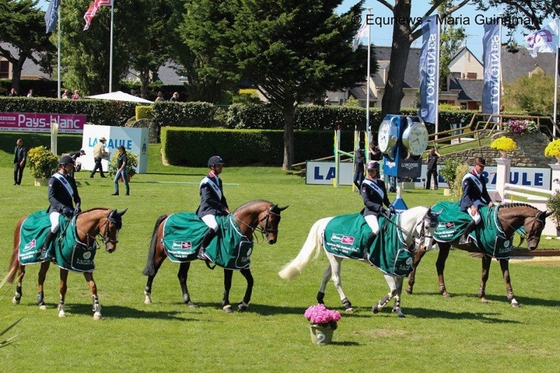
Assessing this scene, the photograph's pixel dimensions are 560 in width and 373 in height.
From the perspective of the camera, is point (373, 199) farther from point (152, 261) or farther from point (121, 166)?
point (121, 166)

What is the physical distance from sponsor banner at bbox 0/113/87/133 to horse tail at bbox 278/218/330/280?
37576 mm

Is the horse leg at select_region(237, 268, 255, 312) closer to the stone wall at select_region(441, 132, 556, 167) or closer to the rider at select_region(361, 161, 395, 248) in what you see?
the rider at select_region(361, 161, 395, 248)

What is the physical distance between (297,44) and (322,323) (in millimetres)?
32928

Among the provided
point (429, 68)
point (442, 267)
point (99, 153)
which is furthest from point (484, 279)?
point (429, 68)

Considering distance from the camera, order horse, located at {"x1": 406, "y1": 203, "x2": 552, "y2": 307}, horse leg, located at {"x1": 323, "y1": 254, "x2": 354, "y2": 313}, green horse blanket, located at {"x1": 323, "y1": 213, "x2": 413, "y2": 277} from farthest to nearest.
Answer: horse, located at {"x1": 406, "y1": 203, "x2": 552, "y2": 307}
horse leg, located at {"x1": 323, "y1": 254, "x2": 354, "y2": 313}
green horse blanket, located at {"x1": 323, "y1": 213, "x2": 413, "y2": 277}

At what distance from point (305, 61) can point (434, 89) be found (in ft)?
20.4

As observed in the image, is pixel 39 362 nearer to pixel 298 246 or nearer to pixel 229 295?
pixel 229 295

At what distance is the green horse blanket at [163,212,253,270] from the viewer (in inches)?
552

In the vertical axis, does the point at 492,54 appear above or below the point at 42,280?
above

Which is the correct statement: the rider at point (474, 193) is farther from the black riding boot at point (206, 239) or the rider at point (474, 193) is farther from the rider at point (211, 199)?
the black riding boot at point (206, 239)

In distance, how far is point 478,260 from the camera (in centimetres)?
2094

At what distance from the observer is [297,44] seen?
43.9 m

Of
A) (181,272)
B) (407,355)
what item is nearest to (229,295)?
(181,272)

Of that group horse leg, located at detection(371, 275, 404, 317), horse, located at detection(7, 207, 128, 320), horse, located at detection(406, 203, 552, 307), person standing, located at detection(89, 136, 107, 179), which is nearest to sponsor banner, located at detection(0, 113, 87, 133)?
person standing, located at detection(89, 136, 107, 179)
